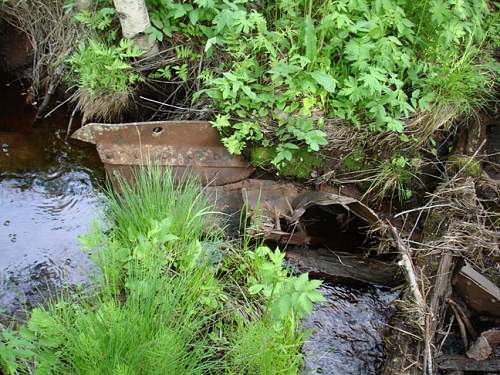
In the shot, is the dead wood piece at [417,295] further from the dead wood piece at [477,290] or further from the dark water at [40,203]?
the dark water at [40,203]

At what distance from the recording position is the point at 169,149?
3820mm

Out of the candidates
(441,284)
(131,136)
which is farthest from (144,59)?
(441,284)

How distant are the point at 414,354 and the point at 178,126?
2.26m

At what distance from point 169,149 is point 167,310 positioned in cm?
160

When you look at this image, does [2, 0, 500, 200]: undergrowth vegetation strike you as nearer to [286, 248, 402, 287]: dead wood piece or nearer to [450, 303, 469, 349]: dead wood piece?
[286, 248, 402, 287]: dead wood piece

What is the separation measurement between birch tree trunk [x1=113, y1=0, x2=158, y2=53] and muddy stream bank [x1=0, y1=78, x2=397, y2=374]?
1209 millimetres

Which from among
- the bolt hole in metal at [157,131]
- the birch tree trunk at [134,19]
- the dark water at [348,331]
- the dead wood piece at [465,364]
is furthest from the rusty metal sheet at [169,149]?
the dead wood piece at [465,364]

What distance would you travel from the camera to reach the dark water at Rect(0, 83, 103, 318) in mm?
3551

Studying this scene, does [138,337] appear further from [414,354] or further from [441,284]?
[441,284]

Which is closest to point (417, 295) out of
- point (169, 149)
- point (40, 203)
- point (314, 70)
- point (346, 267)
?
point (346, 267)

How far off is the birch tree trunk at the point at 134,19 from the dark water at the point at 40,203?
1211mm

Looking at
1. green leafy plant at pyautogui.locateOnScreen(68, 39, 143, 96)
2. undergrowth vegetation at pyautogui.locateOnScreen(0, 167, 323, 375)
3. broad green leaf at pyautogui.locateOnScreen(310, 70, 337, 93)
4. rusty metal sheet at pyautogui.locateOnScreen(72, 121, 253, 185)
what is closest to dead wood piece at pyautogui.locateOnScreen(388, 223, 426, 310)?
undergrowth vegetation at pyautogui.locateOnScreen(0, 167, 323, 375)

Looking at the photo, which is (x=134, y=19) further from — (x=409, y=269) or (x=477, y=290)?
(x=477, y=290)

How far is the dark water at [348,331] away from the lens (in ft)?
10.4
